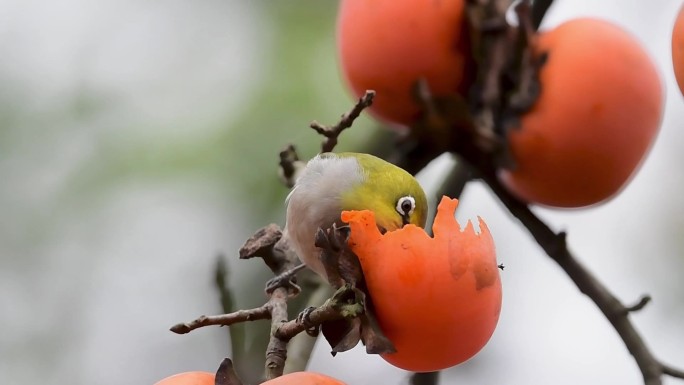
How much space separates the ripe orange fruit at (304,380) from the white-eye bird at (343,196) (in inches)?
5.6

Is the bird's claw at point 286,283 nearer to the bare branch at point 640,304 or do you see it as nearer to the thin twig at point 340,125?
the thin twig at point 340,125

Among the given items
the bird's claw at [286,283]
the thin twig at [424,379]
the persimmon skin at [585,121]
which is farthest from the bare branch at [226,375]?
the persimmon skin at [585,121]

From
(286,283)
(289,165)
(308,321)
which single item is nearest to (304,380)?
(308,321)

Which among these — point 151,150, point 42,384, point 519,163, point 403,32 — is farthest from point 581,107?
point 42,384

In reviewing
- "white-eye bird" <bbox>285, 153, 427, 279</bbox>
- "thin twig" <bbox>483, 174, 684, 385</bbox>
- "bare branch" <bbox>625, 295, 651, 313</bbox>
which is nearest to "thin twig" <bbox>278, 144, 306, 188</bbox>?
"white-eye bird" <bbox>285, 153, 427, 279</bbox>

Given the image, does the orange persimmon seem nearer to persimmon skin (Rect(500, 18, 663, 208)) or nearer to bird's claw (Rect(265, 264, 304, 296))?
bird's claw (Rect(265, 264, 304, 296))

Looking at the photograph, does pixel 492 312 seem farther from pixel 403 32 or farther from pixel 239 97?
pixel 239 97

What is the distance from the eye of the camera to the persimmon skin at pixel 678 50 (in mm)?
699

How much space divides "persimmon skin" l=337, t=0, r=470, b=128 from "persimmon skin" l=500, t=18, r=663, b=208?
83 mm

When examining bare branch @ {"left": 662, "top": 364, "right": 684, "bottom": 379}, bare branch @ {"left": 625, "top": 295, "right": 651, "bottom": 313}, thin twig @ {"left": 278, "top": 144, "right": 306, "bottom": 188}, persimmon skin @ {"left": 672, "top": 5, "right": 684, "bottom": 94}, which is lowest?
bare branch @ {"left": 662, "top": 364, "right": 684, "bottom": 379}

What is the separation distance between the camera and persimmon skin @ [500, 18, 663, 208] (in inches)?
31.2

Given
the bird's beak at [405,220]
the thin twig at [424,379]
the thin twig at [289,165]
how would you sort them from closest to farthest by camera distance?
1. the bird's beak at [405,220]
2. the thin twig at [424,379]
3. the thin twig at [289,165]

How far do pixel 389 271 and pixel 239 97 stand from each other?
66cm

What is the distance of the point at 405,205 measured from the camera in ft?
2.06
